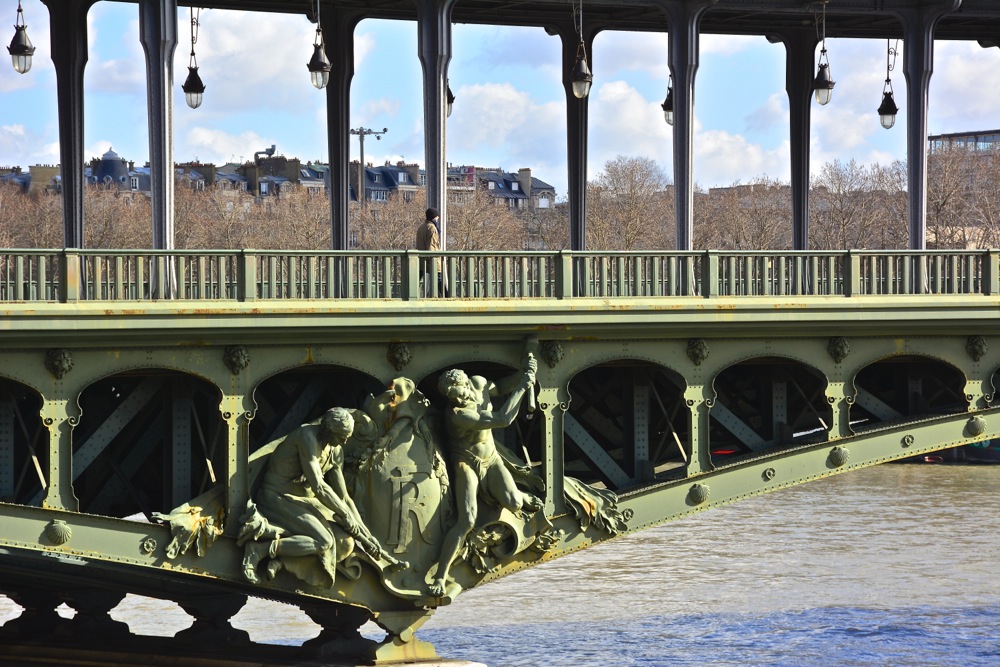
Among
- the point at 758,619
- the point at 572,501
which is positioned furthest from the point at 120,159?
the point at 572,501

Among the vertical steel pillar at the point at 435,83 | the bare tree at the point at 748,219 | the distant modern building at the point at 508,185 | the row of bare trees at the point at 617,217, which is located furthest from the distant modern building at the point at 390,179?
the vertical steel pillar at the point at 435,83

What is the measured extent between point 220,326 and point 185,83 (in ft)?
26.3

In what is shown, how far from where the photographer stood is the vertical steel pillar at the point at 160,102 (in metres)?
27.3

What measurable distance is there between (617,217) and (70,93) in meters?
57.2

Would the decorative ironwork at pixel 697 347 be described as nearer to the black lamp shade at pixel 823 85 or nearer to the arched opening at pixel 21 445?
the black lamp shade at pixel 823 85

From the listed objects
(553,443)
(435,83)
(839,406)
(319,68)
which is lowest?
(553,443)

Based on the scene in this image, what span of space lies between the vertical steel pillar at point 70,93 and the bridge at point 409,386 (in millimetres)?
3997

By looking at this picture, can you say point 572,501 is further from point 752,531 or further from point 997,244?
point 997,244

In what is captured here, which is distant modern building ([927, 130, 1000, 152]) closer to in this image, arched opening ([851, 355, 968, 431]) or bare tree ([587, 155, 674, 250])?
bare tree ([587, 155, 674, 250])

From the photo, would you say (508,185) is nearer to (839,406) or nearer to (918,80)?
(918,80)

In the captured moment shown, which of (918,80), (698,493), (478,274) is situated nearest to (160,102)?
(478,274)

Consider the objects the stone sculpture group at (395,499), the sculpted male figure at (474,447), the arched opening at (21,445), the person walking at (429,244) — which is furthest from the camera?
the person walking at (429,244)

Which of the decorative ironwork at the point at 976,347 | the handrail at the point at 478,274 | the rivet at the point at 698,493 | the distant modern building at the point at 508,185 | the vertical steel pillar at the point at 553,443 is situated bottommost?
the rivet at the point at 698,493

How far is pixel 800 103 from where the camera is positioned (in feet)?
118
